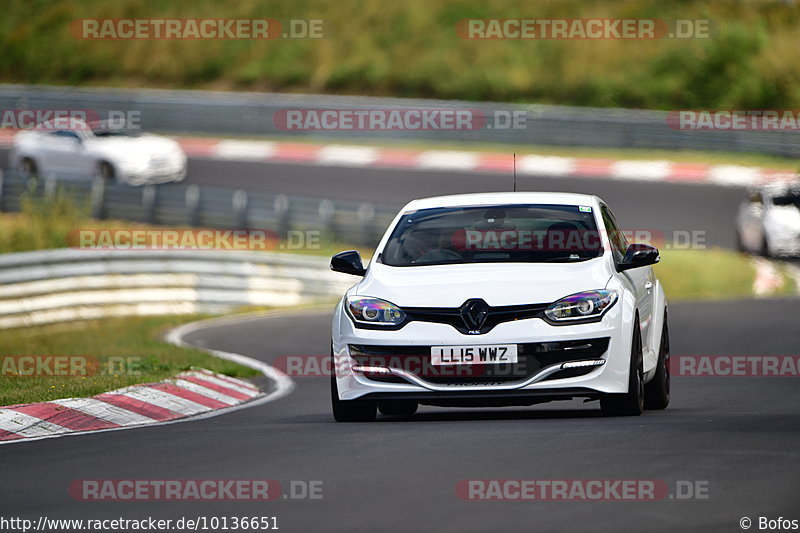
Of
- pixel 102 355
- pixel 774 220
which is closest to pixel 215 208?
pixel 774 220

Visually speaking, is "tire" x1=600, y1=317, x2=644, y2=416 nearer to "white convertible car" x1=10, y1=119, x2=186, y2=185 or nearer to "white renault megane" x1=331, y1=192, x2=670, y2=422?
"white renault megane" x1=331, y1=192, x2=670, y2=422

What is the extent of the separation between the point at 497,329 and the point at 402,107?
29.7 m

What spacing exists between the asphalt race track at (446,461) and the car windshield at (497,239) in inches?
41.6

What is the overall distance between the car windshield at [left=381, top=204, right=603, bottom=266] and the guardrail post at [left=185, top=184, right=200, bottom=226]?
18.6m

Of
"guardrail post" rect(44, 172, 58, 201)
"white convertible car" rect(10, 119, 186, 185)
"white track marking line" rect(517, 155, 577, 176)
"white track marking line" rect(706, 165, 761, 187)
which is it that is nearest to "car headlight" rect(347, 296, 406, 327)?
"guardrail post" rect(44, 172, 58, 201)

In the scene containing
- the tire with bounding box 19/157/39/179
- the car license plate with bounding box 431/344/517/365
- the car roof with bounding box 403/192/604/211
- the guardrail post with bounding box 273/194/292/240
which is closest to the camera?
the car license plate with bounding box 431/344/517/365

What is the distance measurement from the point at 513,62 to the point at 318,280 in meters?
24.1

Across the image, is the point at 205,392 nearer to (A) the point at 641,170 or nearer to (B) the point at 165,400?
(B) the point at 165,400

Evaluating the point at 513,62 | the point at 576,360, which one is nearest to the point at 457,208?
the point at 576,360

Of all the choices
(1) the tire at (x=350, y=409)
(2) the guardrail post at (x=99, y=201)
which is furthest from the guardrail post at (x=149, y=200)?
(1) the tire at (x=350, y=409)

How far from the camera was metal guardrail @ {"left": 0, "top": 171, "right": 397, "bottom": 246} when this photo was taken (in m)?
27.9

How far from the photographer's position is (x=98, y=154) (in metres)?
33.5

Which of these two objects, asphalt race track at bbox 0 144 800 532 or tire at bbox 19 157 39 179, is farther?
tire at bbox 19 157 39 179

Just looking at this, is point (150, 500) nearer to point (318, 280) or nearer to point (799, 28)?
point (318, 280)
